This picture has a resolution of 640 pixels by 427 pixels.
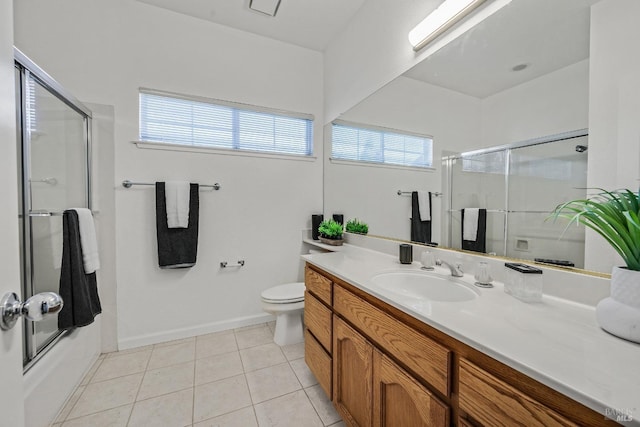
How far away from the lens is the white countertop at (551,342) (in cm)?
44

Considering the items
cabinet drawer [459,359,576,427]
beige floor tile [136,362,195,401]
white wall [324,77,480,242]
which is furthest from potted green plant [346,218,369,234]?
beige floor tile [136,362,195,401]

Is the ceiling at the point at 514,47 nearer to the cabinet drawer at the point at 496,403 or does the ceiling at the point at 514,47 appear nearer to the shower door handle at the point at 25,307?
the cabinet drawer at the point at 496,403

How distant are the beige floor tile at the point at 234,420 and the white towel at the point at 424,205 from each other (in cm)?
144

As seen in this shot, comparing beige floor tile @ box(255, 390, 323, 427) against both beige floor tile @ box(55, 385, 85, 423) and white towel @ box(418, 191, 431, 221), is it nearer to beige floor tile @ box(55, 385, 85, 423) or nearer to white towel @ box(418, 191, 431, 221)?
beige floor tile @ box(55, 385, 85, 423)

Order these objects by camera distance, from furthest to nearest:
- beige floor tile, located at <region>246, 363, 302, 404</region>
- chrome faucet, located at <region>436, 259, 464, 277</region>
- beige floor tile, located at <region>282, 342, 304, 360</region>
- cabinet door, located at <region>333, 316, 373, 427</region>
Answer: beige floor tile, located at <region>282, 342, 304, 360</region>, beige floor tile, located at <region>246, 363, 302, 404</region>, chrome faucet, located at <region>436, 259, 464, 277</region>, cabinet door, located at <region>333, 316, 373, 427</region>

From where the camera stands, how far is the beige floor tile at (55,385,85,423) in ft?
4.41

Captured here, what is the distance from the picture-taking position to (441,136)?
138 cm

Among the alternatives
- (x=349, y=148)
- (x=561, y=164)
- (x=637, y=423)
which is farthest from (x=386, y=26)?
(x=637, y=423)

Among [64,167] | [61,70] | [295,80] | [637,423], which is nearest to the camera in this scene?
[637,423]

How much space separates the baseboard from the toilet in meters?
0.35

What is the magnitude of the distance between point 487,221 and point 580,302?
0.42m

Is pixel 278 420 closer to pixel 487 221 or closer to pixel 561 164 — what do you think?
pixel 487 221

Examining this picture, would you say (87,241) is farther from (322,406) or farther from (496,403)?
(496,403)

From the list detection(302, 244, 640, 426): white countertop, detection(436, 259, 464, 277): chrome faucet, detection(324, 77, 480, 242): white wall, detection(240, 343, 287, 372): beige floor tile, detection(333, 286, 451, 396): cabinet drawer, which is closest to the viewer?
detection(302, 244, 640, 426): white countertop
